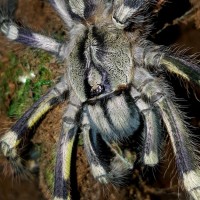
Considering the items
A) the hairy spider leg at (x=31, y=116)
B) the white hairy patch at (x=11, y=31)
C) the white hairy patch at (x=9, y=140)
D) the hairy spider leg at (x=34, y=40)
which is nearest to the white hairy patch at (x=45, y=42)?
the hairy spider leg at (x=34, y=40)

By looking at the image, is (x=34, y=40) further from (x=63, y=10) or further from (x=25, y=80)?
(x=25, y=80)

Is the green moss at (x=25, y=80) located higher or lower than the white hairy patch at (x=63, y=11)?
lower

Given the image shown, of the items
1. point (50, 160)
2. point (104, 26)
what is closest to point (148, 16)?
point (104, 26)

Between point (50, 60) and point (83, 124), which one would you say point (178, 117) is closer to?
point (83, 124)

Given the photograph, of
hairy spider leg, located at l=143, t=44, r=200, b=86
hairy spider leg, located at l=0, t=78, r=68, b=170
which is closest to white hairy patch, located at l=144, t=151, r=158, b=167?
hairy spider leg, located at l=143, t=44, r=200, b=86

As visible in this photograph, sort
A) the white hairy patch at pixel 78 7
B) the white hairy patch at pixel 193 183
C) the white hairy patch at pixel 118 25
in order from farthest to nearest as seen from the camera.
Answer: the white hairy patch at pixel 78 7
the white hairy patch at pixel 118 25
the white hairy patch at pixel 193 183

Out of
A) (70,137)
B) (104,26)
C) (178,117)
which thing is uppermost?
(104,26)

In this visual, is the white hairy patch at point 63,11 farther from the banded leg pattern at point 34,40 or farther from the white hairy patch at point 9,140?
the white hairy patch at point 9,140
